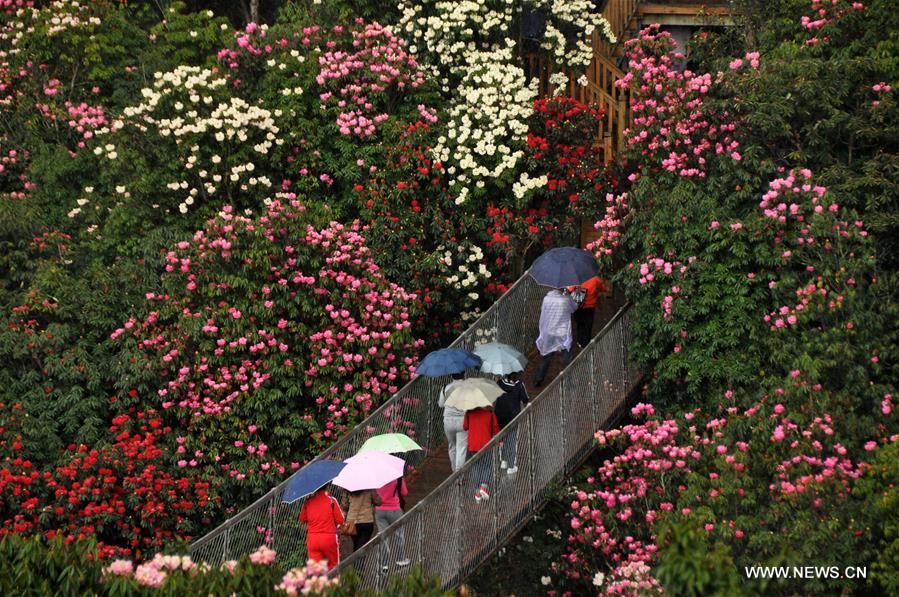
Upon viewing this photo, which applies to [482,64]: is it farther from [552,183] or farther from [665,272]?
[665,272]

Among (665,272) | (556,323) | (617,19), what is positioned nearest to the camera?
(665,272)

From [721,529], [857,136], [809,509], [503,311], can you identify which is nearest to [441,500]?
[721,529]

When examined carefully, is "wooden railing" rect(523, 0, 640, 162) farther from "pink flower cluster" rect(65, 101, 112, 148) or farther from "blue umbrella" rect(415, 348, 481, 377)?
"pink flower cluster" rect(65, 101, 112, 148)

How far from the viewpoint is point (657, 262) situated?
11.4 m

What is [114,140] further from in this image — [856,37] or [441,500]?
[856,37]

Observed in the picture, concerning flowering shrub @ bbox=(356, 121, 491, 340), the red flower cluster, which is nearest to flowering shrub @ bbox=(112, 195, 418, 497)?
flowering shrub @ bbox=(356, 121, 491, 340)

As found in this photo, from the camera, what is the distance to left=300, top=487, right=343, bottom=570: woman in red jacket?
9234 mm

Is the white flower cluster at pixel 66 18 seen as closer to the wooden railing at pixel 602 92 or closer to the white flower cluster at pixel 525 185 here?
the wooden railing at pixel 602 92

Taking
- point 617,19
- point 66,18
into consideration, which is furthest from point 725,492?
point 66,18

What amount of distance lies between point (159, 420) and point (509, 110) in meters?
6.72

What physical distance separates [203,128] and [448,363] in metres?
5.67

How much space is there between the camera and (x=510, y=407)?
10.9m

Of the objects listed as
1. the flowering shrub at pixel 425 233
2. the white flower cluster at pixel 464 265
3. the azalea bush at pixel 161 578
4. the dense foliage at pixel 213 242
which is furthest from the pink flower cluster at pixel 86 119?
the azalea bush at pixel 161 578

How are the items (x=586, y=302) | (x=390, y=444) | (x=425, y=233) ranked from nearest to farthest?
(x=390, y=444) < (x=586, y=302) < (x=425, y=233)
